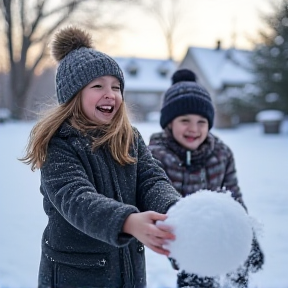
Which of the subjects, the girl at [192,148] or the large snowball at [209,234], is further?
the girl at [192,148]

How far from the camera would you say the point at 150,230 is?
3.46 ft

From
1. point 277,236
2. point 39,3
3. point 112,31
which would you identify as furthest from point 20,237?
point 39,3

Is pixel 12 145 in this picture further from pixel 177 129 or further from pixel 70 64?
pixel 70 64

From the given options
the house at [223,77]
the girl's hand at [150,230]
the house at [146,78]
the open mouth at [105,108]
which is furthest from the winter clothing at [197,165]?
the house at [146,78]

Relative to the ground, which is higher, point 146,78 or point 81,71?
point 146,78

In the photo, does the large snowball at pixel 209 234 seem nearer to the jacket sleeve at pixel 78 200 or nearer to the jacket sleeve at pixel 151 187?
the jacket sleeve at pixel 78 200

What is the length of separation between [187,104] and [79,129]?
1260mm

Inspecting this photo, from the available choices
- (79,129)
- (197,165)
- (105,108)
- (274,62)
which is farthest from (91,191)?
(274,62)

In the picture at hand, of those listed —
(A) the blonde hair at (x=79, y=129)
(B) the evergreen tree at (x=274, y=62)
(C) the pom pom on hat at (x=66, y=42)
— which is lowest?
(A) the blonde hair at (x=79, y=129)

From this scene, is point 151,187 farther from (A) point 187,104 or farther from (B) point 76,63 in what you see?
(A) point 187,104

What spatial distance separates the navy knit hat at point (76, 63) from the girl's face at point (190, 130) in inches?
36.6

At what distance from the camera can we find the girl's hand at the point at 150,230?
1.05 m

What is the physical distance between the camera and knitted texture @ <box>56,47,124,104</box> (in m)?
1.58

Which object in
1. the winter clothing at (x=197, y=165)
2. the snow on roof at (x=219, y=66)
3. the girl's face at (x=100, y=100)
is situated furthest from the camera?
the snow on roof at (x=219, y=66)
